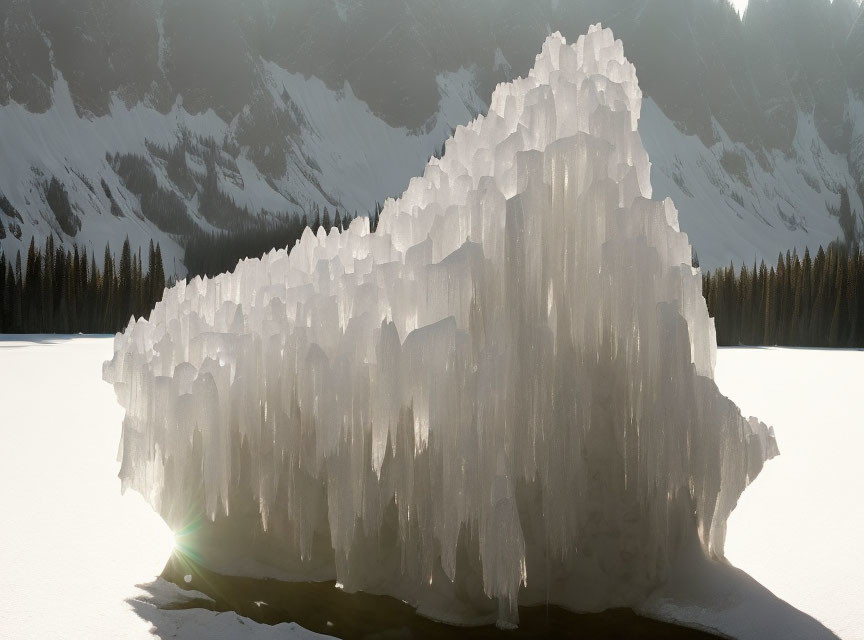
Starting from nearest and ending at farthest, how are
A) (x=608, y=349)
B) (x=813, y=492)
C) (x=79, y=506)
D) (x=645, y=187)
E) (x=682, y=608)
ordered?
1. (x=682, y=608)
2. (x=608, y=349)
3. (x=645, y=187)
4. (x=79, y=506)
5. (x=813, y=492)

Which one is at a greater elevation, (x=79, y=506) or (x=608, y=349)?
(x=608, y=349)

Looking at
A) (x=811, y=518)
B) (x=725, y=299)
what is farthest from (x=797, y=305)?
(x=811, y=518)

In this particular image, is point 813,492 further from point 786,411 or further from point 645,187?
point 786,411

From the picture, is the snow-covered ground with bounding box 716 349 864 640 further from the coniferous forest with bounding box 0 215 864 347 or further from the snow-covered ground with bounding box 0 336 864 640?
the coniferous forest with bounding box 0 215 864 347

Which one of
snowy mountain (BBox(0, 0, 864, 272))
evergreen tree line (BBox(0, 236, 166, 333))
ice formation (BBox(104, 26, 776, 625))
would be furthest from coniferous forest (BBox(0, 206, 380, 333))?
snowy mountain (BBox(0, 0, 864, 272))

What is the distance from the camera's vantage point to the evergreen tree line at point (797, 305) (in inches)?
2114

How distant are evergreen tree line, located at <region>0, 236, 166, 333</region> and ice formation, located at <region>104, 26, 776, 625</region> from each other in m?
46.0

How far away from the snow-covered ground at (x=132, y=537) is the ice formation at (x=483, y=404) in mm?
672

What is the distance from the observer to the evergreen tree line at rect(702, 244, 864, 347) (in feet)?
176

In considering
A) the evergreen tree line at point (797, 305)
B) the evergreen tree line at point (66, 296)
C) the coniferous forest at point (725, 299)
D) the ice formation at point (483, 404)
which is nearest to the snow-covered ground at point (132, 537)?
the ice formation at point (483, 404)

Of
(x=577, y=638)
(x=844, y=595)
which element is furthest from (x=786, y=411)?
(x=577, y=638)

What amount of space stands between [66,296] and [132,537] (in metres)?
48.8

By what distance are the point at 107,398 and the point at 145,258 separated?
123m

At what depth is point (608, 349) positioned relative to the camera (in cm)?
604
